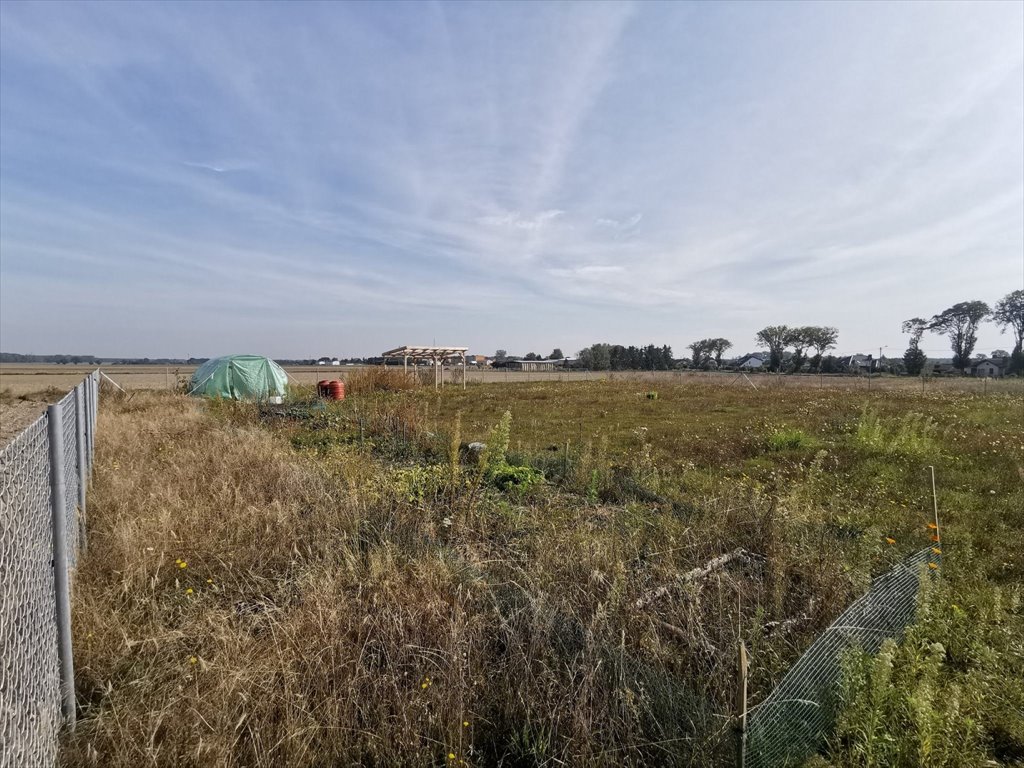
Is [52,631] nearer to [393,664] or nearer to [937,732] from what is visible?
[393,664]

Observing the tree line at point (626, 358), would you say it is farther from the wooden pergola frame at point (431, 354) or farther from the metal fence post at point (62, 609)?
A: the metal fence post at point (62, 609)

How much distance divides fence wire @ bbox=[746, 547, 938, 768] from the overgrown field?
105mm

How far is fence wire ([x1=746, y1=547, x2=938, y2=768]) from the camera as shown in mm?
1900

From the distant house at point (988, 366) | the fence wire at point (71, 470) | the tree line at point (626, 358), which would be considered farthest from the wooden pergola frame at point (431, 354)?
the distant house at point (988, 366)

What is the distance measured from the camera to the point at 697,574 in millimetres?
3111

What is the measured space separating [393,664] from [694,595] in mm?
1612

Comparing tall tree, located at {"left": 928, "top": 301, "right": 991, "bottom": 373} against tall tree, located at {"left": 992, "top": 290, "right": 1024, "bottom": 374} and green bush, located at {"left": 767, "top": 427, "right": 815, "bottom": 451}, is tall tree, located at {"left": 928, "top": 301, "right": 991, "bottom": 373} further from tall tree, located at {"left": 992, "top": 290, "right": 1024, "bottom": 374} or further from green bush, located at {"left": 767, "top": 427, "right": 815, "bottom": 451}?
green bush, located at {"left": 767, "top": 427, "right": 815, "bottom": 451}

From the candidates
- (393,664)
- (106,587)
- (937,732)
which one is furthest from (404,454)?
(937,732)

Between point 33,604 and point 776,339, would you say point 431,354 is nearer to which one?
point 33,604

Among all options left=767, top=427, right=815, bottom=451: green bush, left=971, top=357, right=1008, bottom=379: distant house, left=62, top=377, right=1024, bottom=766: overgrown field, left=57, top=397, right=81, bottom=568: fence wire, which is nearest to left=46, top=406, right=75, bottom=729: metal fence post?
left=62, top=377, right=1024, bottom=766: overgrown field

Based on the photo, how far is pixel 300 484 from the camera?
15.3 feet

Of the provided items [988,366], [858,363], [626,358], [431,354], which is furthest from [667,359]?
[431,354]

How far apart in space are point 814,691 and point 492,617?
152 centimetres

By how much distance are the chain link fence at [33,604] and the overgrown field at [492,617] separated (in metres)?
0.26
